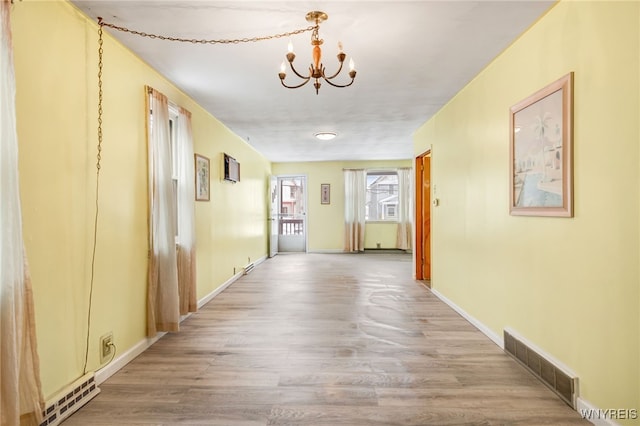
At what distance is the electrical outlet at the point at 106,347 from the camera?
Answer: 7.29 feet

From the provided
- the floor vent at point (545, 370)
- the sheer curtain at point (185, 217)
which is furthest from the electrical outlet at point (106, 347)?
the floor vent at point (545, 370)

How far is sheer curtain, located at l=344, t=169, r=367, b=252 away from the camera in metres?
8.38

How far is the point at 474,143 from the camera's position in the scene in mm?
3176

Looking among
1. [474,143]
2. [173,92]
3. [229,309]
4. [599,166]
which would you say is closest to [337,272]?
[229,309]

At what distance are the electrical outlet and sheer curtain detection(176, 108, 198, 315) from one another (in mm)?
928

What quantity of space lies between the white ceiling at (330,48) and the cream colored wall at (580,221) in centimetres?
30

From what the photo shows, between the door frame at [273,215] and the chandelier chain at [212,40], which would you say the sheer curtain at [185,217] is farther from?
the door frame at [273,215]

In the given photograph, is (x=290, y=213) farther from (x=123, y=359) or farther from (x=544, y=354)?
(x=544, y=354)

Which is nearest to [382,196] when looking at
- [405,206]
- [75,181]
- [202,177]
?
[405,206]

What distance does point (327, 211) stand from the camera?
8.58 meters

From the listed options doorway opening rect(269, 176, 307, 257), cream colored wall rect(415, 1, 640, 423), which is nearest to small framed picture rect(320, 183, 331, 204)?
doorway opening rect(269, 176, 307, 257)

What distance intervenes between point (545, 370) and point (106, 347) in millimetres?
3042

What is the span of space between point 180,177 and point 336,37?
80.7 inches

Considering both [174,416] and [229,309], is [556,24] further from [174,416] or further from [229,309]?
[229,309]
